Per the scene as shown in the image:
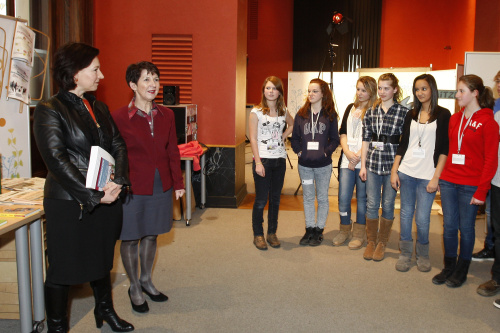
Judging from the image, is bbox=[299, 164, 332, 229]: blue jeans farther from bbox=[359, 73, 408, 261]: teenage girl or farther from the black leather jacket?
the black leather jacket

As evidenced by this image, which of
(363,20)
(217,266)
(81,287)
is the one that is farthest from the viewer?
(363,20)

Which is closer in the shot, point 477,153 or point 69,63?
point 69,63

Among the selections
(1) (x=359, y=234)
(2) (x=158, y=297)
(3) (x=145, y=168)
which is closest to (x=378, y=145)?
(1) (x=359, y=234)

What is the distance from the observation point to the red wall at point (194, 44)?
5488 mm

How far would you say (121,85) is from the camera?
18.6 feet

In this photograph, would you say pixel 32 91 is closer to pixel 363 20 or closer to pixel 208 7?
pixel 208 7

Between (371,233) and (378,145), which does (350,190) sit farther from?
(378,145)

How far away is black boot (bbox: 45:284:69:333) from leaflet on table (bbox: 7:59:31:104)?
1608 millimetres

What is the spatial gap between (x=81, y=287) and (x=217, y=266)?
3.42 feet

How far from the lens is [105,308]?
2584 mm

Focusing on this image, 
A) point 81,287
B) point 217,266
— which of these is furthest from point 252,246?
point 81,287

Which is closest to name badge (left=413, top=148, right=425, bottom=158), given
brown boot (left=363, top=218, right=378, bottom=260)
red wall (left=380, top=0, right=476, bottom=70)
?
brown boot (left=363, top=218, right=378, bottom=260)

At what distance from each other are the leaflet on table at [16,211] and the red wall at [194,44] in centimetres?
324

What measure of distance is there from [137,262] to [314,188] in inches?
73.7
